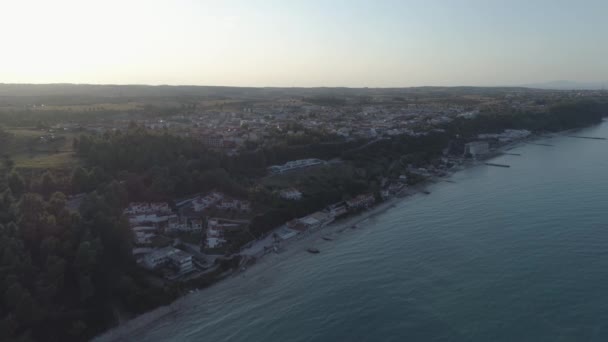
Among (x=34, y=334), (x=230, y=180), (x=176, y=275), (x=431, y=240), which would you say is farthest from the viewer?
(x=230, y=180)

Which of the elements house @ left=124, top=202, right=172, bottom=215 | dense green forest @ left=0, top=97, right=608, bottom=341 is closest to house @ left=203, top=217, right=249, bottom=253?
dense green forest @ left=0, top=97, right=608, bottom=341

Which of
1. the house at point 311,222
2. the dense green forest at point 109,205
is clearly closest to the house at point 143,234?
the dense green forest at point 109,205

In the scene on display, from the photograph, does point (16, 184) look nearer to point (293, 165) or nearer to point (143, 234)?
point (143, 234)

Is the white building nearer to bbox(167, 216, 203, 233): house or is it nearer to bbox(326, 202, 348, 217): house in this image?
bbox(167, 216, 203, 233): house

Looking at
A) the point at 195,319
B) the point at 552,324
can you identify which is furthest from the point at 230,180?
the point at 552,324

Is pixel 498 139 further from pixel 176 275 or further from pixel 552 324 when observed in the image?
pixel 176 275

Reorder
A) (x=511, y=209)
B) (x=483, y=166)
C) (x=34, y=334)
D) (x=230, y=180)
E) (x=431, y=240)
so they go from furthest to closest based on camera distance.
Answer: (x=483, y=166) < (x=230, y=180) < (x=511, y=209) < (x=431, y=240) < (x=34, y=334)

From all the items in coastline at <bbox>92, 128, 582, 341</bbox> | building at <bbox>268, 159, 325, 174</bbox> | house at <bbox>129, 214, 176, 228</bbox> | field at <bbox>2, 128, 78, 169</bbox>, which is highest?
field at <bbox>2, 128, 78, 169</bbox>
